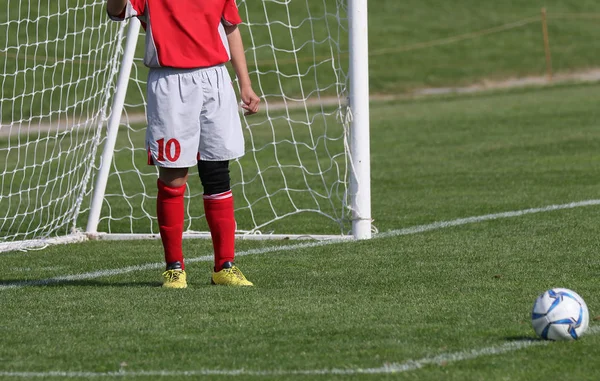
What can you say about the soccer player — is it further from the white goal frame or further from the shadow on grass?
the shadow on grass

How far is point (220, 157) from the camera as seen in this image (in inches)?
238

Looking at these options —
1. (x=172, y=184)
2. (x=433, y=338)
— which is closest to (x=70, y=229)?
(x=172, y=184)

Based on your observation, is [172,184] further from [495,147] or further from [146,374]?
[495,147]

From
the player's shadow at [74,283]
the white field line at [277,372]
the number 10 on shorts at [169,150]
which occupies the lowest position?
the player's shadow at [74,283]

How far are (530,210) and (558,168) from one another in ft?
8.82

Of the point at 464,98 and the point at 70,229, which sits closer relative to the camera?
the point at 70,229

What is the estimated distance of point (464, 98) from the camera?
70.7ft

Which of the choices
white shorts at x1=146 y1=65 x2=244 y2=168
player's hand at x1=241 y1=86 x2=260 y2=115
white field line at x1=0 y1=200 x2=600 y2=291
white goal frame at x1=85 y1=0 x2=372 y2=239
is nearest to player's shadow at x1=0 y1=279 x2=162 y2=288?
white field line at x1=0 y1=200 x2=600 y2=291

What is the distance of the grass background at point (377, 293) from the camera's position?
4.41 meters

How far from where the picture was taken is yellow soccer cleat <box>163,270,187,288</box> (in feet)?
19.8

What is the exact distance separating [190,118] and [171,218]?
562mm

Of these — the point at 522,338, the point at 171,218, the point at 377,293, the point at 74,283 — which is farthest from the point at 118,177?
the point at 522,338

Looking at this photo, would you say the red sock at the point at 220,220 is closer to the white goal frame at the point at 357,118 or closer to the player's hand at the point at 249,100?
the player's hand at the point at 249,100

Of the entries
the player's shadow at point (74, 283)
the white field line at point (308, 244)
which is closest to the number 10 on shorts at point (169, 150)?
the player's shadow at point (74, 283)
